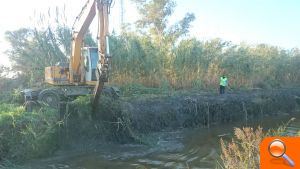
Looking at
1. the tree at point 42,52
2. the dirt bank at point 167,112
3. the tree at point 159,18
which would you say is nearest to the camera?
the dirt bank at point 167,112

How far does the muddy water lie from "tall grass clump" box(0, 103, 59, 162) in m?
0.40

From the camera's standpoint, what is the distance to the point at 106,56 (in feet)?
38.2

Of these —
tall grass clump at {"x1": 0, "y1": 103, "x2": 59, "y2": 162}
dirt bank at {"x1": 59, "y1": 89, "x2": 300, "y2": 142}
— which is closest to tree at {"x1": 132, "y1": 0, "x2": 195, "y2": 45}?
dirt bank at {"x1": 59, "y1": 89, "x2": 300, "y2": 142}

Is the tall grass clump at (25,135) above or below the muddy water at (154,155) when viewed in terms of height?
above

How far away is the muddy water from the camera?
10641 mm

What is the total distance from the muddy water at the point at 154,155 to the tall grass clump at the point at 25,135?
40cm

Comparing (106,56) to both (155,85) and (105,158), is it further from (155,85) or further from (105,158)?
(155,85)

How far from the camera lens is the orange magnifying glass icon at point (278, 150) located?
2.37m

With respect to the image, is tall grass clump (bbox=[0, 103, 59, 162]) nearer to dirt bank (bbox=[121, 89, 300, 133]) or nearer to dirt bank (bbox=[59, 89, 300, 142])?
dirt bank (bbox=[59, 89, 300, 142])

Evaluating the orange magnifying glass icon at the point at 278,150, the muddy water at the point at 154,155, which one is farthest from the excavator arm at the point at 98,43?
the orange magnifying glass icon at the point at 278,150

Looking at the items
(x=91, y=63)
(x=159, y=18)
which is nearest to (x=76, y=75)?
(x=91, y=63)

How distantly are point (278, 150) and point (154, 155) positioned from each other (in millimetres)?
9703

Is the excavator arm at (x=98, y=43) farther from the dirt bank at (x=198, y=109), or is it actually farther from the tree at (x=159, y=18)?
the tree at (x=159, y=18)

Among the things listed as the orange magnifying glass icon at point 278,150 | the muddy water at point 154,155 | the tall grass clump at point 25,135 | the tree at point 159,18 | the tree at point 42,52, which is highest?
the tree at point 159,18
